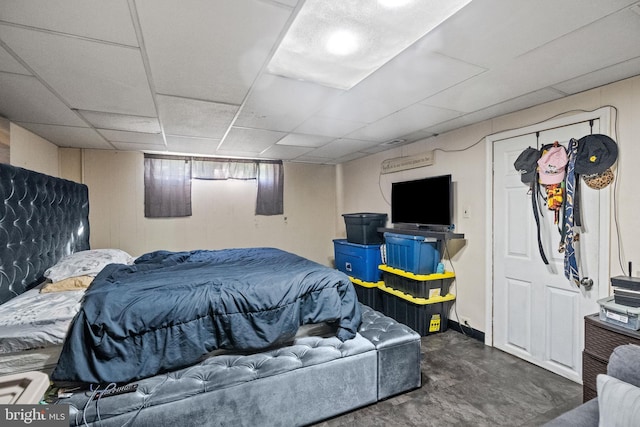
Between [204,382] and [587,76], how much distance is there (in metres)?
3.23

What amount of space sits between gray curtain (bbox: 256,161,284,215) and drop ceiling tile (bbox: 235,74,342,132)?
1936 mm

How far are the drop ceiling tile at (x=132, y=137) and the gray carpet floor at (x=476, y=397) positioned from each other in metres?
3.37

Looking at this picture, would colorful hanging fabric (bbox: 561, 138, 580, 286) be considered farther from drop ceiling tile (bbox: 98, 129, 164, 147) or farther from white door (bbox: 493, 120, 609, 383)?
drop ceiling tile (bbox: 98, 129, 164, 147)

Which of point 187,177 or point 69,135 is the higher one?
point 69,135

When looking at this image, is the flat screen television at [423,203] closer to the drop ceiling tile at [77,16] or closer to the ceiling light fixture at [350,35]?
the ceiling light fixture at [350,35]

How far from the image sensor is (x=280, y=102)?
2.41m

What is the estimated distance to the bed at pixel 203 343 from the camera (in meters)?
1.62

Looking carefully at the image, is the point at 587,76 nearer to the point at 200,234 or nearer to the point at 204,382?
the point at 204,382

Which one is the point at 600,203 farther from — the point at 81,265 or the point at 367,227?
the point at 81,265

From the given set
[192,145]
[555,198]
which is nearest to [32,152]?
[192,145]

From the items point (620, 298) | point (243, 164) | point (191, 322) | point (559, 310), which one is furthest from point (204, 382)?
point (243, 164)

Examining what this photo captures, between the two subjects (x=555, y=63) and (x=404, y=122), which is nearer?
(x=555, y=63)

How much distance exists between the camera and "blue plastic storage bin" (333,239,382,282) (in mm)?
3994

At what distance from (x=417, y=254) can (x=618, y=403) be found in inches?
87.6
